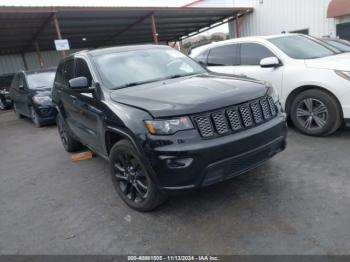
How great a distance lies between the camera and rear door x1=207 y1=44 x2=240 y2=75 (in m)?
6.41

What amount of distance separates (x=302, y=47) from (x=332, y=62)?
101 cm

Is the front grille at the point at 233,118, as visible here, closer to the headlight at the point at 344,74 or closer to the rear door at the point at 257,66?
the headlight at the point at 344,74

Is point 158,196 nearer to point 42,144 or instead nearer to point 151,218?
point 151,218

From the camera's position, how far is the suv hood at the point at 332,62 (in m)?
4.72

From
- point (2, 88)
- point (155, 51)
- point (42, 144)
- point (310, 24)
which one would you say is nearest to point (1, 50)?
point (2, 88)

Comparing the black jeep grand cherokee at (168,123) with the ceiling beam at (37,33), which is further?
the ceiling beam at (37,33)

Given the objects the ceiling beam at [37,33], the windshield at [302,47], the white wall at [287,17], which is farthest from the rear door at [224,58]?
the white wall at [287,17]

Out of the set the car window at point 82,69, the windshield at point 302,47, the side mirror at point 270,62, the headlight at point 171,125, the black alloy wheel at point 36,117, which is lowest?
the black alloy wheel at point 36,117

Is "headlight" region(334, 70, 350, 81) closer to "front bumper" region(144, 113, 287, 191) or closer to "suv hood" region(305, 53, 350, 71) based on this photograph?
"suv hood" region(305, 53, 350, 71)

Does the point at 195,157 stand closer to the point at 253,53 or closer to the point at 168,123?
the point at 168,123

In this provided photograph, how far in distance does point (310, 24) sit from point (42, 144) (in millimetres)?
16171

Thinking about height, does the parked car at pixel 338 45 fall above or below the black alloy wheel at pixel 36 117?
above

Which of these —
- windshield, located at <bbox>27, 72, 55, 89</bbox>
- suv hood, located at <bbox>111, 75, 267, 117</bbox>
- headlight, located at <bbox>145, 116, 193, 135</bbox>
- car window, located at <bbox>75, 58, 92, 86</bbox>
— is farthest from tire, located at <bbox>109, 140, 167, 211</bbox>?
windshield, located at <bbox>27, 72, 55, 89</bbox>

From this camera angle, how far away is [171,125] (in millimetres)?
2836
